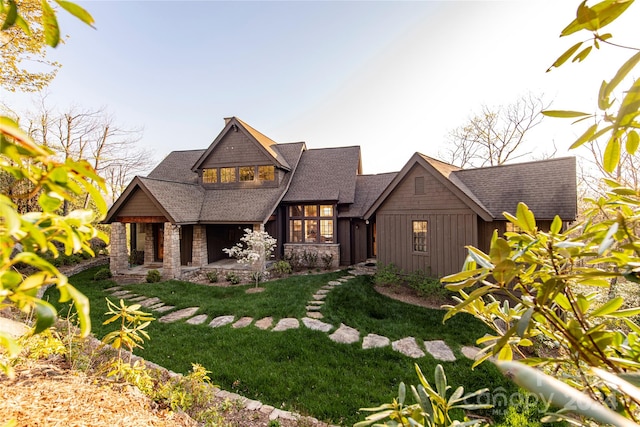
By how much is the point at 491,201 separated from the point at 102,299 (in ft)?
45.5

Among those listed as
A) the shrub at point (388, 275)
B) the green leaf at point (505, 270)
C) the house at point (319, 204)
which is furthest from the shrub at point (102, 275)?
the green leaf at point (505, 270)

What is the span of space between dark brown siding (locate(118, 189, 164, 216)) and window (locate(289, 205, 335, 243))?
6.34 meters

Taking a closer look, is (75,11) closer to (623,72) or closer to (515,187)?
(623,72)

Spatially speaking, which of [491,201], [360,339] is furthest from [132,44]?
[491,201]

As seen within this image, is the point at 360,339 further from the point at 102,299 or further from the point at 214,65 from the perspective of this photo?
the point at 214,65

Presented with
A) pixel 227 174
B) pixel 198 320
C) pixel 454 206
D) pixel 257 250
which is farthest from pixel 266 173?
pixel 454 206

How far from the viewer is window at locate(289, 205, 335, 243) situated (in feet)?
45.3

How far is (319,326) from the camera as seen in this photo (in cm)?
642

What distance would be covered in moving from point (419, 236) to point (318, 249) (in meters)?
5.32

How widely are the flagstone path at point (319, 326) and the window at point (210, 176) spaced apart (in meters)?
7.81

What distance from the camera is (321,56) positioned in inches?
421

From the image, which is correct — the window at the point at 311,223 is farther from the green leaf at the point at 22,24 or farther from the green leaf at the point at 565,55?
the green leaf at the point at 22,24

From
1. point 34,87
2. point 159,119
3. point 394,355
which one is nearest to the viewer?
point 394,355

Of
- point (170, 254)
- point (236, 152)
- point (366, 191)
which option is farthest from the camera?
point (366, 191)
